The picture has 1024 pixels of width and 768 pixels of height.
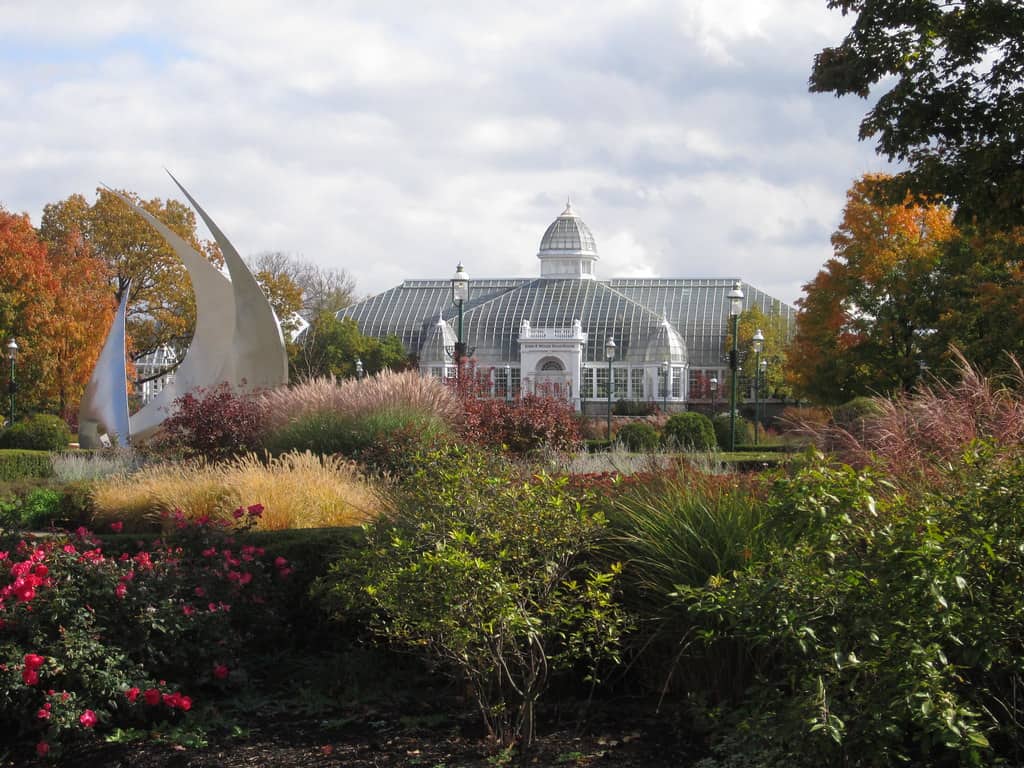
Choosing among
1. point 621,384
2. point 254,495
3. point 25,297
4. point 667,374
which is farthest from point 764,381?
point 254,495

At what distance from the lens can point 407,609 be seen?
497cm

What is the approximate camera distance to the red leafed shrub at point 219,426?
586 inches

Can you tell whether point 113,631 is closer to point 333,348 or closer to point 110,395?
point 110,395

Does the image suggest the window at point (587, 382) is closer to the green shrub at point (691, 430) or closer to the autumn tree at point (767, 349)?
the autumn tree at point (767, 349)

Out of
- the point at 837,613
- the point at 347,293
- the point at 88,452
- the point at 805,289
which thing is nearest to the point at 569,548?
the point at 837,613

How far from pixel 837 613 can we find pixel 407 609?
1.81m

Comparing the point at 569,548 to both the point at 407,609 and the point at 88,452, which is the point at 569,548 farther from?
the point at 88,452

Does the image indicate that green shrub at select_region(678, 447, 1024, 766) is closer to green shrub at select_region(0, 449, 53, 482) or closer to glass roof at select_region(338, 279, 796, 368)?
green shrub at select_region(0, 449, 53, 482)

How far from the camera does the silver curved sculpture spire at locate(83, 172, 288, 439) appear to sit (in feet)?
61.3

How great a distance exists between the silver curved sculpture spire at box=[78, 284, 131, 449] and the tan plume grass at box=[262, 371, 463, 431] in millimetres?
7017

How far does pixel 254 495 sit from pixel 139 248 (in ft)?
95.8

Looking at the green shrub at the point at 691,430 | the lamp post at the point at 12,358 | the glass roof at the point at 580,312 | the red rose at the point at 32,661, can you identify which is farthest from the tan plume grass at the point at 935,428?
the glass roof at the point at 580,312

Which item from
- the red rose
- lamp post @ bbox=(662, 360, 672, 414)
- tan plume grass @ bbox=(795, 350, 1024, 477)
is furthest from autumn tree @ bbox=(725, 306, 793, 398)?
the red rose

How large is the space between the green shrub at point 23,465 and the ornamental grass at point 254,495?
7448 mm
